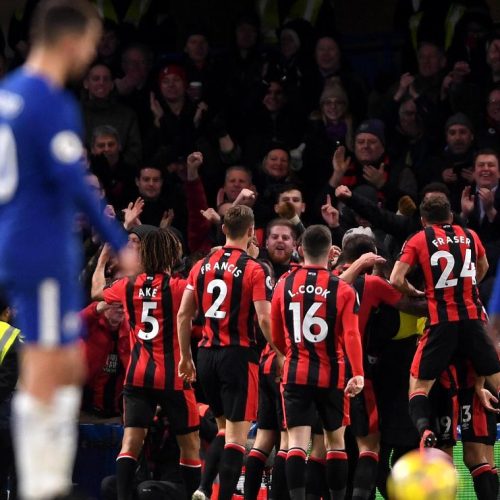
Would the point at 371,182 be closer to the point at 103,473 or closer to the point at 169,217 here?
the point at 169,217

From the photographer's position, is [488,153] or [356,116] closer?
[488,153]

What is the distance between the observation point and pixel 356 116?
48.0 ft

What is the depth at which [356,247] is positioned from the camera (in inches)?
424

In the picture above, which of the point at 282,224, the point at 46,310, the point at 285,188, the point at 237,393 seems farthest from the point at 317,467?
the point at 46,310

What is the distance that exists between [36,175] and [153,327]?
15.2 ft

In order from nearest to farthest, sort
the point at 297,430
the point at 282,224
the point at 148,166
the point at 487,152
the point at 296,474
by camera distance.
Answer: the point at 296,474 < the point at 297,430 < the point at 282,224 < the point at 487,152 < the point at 148,166

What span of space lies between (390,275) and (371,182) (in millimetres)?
2758

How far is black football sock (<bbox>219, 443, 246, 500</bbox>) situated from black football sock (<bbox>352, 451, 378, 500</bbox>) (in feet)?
2.73

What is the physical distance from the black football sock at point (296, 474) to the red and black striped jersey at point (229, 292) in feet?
3.06

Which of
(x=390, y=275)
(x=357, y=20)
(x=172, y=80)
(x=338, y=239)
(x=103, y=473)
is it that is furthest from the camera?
(x=357, y=20)

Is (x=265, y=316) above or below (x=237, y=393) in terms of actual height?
above

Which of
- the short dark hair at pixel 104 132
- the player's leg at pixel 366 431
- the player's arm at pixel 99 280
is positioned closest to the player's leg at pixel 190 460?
the player's leg at pixel 366 431

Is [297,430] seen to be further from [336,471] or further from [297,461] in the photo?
[336,471]

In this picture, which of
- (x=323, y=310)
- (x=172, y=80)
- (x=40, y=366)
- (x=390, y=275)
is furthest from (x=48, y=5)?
(x=172, y=80)
